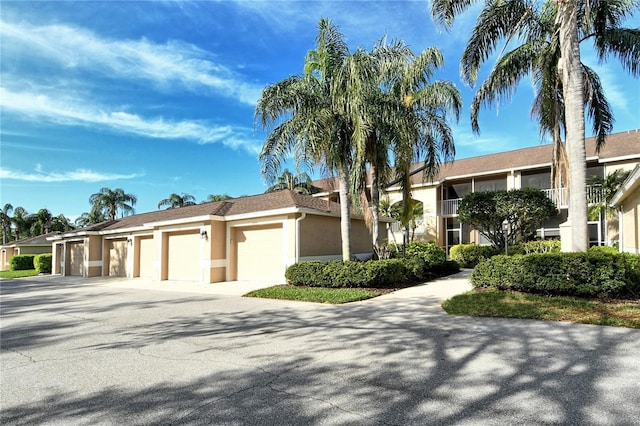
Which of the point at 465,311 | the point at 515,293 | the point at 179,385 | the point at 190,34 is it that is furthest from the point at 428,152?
the point at 179,385

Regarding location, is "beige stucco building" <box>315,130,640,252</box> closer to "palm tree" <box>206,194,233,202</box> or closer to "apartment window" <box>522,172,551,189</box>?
"apartment window" <box>522,172,551,189</box>

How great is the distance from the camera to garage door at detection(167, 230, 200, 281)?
15953 mm

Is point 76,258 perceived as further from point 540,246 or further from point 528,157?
point 528,157

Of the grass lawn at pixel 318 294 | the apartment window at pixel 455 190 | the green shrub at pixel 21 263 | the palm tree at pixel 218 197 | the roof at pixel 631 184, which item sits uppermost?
the palm tree at pixel 218 197

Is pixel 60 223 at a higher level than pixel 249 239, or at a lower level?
higher

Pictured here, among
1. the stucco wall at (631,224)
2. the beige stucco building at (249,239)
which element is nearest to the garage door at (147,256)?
the beige stucco building at (249,239)

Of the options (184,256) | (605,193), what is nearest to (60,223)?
(184,256)

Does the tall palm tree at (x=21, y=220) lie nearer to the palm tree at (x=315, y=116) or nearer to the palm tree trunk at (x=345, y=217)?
the palm tree at (x=315, y=116)

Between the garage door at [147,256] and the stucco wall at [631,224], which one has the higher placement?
the stucco wall at [631,224]

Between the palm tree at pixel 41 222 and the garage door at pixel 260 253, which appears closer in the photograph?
the garage door at pixel 260 253

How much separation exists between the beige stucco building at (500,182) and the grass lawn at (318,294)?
30.5ft

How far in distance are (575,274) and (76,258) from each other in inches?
1057

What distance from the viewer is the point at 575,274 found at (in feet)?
26.1

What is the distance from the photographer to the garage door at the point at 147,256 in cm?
1903
